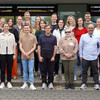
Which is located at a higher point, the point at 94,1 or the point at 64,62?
the point at 94,1

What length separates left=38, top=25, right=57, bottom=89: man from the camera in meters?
8.02

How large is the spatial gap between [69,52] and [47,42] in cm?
76

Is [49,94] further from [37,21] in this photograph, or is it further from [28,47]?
[37,21]

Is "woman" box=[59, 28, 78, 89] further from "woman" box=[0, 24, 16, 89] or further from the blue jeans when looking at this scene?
"woman" box=[0, 24, 16, 89]

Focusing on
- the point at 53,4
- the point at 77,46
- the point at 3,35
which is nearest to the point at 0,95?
the point at 3,35

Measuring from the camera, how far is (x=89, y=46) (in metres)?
8.00

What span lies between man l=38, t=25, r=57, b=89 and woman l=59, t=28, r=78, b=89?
27 centimetres

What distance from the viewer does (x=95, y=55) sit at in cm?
807

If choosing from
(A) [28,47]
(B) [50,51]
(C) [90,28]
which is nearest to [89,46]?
(C) [90,28]

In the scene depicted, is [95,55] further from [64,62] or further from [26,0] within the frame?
[26,0]

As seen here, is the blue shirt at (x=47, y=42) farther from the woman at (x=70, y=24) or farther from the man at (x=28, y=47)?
the woman at (x=70, y=24)

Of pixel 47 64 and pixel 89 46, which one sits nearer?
pixel 89 46

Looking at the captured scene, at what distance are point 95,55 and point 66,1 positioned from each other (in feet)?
16.4

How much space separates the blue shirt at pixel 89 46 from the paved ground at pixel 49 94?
1.06m
